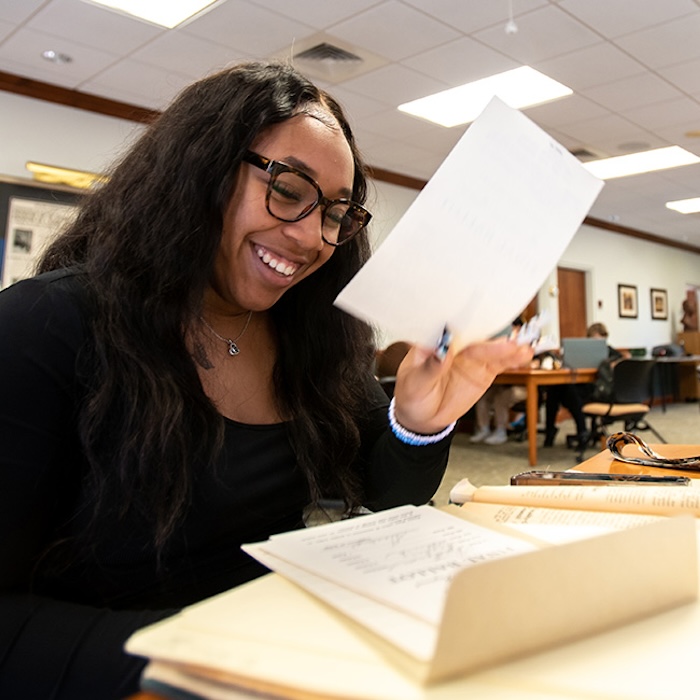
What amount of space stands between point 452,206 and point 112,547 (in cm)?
57

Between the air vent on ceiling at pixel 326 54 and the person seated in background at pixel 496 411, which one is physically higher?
the air vent on ceiling at pixel 326 54

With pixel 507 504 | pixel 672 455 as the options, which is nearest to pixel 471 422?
pixel 672 455

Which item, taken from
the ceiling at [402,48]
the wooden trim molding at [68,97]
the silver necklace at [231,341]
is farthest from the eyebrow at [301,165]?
the wooden trim molding at [68,97]

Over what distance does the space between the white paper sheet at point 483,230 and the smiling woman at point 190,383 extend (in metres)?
0.13

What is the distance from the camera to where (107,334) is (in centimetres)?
79

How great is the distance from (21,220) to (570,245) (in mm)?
3598

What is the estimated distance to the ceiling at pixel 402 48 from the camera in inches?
124

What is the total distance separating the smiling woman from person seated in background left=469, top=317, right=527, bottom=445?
471 centimetres

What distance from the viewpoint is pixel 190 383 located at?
2.77 ft

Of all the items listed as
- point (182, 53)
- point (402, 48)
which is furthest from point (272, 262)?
point (182, 53)

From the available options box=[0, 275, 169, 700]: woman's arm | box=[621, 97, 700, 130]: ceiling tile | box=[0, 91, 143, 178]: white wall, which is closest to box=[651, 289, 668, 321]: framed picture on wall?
box=[621, 97, 700, 130]: ceiling tile

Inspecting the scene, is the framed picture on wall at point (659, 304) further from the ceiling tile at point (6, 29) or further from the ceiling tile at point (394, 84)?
the ceiling tile at point (6, 29)

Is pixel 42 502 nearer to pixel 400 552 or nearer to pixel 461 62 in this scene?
pixel 400 552

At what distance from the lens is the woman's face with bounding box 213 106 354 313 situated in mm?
861
